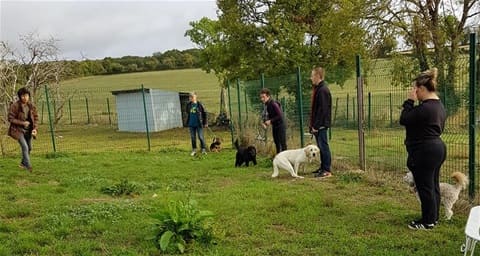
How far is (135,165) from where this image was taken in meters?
10.7

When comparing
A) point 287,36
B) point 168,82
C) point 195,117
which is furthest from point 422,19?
point 168,82

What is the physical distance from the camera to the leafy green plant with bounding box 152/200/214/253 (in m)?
4.50

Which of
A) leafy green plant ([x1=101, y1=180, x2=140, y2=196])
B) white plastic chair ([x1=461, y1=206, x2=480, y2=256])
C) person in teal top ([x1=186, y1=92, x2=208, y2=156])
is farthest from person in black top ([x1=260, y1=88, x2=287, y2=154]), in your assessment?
white plastic chair ([x1=461, y1=206, x2=480, y2=256])

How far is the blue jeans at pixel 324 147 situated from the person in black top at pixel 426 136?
3.08m

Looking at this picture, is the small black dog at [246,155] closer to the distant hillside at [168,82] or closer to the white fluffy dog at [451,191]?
the white fluffy dog at [451,191]

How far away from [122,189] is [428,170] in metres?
4.76

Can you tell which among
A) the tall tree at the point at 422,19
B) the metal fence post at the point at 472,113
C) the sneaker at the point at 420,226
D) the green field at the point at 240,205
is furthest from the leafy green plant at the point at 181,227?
the tall tree at the point at 422,19

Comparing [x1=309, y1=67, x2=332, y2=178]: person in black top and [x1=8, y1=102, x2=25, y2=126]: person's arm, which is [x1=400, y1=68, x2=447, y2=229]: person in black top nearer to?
[x1=309, y1=67, x2=332, y2=178]: person in black top

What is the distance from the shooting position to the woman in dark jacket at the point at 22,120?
30.5 feet

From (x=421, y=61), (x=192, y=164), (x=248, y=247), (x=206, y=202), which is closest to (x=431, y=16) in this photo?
(x=421, y=61)

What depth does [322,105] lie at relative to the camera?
7742mm

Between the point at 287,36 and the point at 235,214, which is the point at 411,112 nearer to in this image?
the point at 235,214

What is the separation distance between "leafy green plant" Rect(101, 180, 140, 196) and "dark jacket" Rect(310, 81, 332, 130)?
3.29 m

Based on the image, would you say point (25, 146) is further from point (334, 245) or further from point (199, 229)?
point (334, 245)
